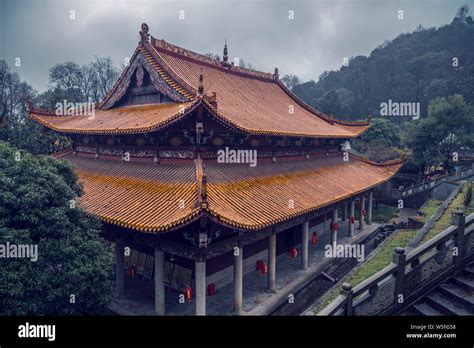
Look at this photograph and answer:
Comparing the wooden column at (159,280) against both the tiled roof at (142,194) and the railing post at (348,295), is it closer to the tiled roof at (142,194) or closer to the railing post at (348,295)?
the tiled roof at (142,194)

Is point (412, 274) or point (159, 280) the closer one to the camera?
point (412, 274)

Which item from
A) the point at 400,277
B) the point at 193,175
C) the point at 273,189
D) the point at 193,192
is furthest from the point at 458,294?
the point at 193,175

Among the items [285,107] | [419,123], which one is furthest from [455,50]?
[285,107]

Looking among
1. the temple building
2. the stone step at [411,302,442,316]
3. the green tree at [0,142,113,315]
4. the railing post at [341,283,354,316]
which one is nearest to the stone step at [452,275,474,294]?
the stone step at [411,302,442,316]

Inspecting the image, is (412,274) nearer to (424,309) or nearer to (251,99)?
(424,309)

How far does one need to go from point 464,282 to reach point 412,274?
1357 millimetres

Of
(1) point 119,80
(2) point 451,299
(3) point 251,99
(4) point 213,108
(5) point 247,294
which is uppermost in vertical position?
(1) point 119,80

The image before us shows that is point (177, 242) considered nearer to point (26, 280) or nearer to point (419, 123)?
point (26, 280)

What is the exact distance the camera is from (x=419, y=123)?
38156 mm

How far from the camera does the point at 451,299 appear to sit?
892 centimetres

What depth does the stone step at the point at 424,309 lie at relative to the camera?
875cm

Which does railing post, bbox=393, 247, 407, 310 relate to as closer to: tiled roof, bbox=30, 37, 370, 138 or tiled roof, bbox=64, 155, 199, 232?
tiled roof, bbox=64, 155, 199, 232

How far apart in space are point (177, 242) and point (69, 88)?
6217 cm

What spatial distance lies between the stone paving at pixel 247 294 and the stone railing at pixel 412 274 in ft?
15.1
